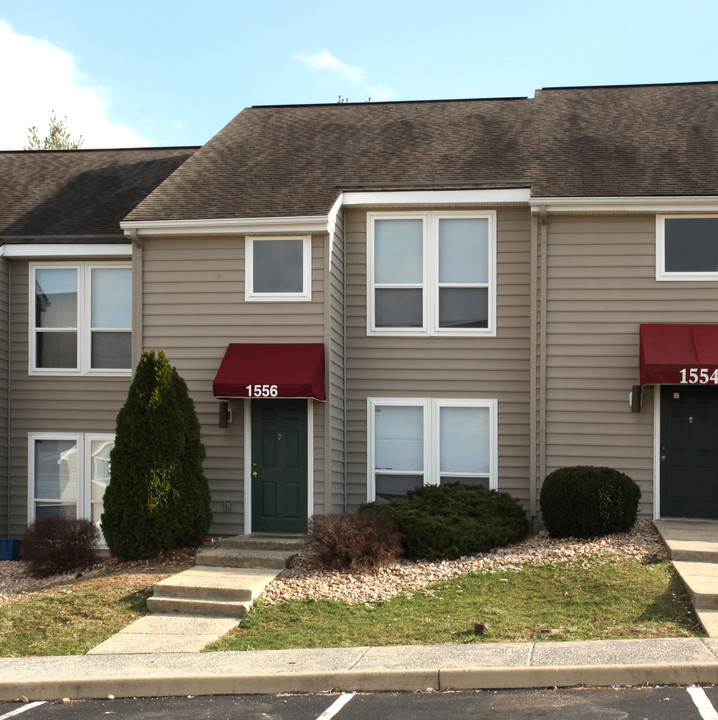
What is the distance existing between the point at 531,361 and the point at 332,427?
10.4 ft

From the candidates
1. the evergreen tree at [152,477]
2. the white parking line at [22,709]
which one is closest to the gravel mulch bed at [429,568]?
the evergreen tree at [152,477]

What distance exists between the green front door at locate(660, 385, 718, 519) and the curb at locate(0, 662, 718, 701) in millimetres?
6503

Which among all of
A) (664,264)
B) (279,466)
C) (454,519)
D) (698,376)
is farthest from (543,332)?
(279,466)

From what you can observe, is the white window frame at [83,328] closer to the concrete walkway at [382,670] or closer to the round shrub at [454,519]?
the round shrub at [454,519]

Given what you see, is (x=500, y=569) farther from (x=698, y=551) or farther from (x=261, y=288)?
(x=261, y=288)

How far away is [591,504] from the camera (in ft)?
39.8

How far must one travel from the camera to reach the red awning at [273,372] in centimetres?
1308

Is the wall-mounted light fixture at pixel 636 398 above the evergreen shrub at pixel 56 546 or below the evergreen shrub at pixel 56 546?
above

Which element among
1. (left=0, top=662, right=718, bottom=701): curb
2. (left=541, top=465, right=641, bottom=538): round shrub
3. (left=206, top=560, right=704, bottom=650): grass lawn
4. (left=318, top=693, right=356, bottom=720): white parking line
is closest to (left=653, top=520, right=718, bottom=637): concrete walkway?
(left=206, top=560, right=704, bottom=650): grass lawn

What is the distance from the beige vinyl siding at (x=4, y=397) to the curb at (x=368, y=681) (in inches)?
312

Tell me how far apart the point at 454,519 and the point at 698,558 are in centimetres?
310

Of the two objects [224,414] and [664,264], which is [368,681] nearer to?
[224,414]

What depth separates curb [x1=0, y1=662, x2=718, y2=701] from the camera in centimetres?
732

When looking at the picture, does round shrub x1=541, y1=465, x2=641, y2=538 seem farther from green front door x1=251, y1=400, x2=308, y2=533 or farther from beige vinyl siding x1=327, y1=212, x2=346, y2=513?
green front door x1=251, y1=400, x2=308, y2=533
